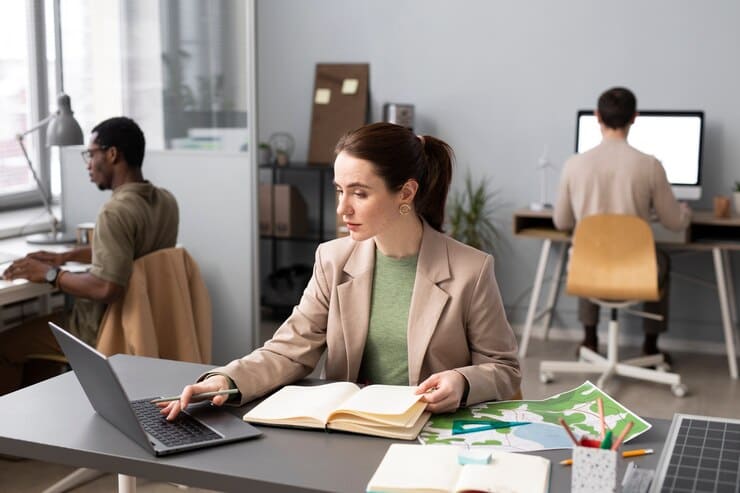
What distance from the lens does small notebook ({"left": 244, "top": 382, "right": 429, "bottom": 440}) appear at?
5.30 ft

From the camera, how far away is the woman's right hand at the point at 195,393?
1.68m

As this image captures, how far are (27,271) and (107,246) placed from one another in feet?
1.05

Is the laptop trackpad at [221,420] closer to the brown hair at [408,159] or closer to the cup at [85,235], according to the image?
the brown hair at [408,159]

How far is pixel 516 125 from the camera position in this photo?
5.21 metres

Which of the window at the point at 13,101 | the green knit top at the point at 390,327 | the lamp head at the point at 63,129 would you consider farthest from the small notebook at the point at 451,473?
the window at the point at 13,101

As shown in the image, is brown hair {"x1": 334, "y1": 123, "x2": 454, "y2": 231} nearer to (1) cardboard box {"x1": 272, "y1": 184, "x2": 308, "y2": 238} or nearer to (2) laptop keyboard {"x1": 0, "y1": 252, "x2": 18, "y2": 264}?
(2) laptop keyboard {"x1": 0, "y1": 252, "x2": 18, "y2": 264}

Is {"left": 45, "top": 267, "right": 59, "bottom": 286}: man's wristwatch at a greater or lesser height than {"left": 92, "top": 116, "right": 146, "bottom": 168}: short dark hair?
lesser

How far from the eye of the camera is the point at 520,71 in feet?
16.9

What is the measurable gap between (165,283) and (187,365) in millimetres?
1141

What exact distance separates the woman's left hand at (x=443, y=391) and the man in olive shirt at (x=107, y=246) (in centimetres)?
154

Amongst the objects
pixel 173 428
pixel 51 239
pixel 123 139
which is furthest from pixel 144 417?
pixel 51 239

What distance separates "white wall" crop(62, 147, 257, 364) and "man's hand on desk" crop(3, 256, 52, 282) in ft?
2.65

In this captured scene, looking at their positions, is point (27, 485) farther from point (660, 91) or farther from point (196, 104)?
point (660, 91)

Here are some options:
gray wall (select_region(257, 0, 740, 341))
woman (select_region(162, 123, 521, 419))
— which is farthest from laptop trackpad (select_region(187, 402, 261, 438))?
gray wall (select_region(257, 0, 740, 341))
